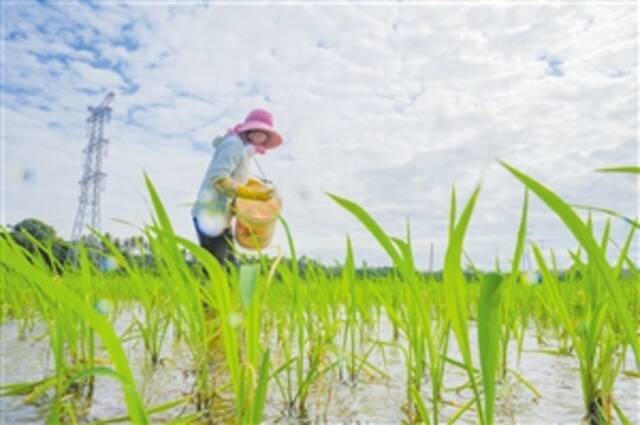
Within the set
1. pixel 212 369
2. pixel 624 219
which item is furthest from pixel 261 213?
pixel 624 219

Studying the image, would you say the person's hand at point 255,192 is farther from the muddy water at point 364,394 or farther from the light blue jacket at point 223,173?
the muddy water at point 364,394

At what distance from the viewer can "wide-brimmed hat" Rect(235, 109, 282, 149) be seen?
160 inches

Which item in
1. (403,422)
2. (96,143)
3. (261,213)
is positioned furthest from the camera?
(96,143)

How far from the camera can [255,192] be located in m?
3.73

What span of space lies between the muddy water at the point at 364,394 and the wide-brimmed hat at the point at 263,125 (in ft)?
7.67

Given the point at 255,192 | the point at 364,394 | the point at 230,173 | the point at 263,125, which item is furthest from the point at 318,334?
the point at 263,125

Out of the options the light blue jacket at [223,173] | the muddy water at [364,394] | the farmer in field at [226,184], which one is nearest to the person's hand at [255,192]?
the farmer in field at [226,184]

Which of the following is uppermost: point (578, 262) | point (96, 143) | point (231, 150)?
point (96, 143)

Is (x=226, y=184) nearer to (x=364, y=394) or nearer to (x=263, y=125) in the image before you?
(x=263, y=125)

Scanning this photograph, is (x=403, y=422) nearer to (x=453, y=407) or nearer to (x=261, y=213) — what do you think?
(x=453, y=407)

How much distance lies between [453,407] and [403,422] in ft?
0.56

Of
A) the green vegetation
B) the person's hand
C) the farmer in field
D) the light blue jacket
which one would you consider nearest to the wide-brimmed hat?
the farmer in field

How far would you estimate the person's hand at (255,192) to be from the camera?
3.69 m

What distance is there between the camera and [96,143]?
1977 cm
